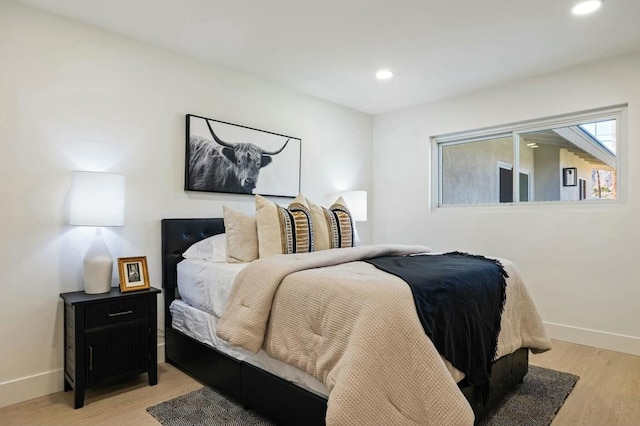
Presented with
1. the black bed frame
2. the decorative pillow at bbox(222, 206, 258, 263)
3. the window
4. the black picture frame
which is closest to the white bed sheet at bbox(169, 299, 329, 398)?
the black bed frame

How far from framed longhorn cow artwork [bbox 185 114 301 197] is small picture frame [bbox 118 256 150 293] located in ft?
2.35

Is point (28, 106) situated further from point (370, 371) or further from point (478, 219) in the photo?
point (478, 219)

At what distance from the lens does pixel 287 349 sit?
1730 mm

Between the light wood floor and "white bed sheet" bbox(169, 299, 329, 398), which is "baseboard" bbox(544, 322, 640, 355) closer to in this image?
the light wood floor

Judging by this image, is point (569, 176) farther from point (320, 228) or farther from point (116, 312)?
point (116, 312)

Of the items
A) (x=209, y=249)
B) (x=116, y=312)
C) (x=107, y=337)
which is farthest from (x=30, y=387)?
(x=209, y=249)

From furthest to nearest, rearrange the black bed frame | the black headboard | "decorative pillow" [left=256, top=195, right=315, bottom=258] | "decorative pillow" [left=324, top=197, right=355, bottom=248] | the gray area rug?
"decorative pillow" [left=324, top=197, right=355, bottom=248], the black headboard, "decorative pillow" [left=256, top=195, right=315, bottom=258], the gray area rug, the black bed frame

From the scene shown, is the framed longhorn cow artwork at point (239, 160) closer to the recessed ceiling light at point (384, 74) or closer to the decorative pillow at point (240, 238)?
the decorative pillow at point (240, 238)

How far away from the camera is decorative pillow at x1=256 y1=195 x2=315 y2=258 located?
2675 millimetres

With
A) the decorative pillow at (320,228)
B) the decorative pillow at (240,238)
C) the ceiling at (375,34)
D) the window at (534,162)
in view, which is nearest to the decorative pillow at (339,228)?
the decorative pillow at (320,228)

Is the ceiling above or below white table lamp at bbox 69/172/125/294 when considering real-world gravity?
above

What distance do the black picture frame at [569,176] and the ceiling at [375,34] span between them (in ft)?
2.93

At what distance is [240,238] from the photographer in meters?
2.71

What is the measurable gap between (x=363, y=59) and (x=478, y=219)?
6.37ft
